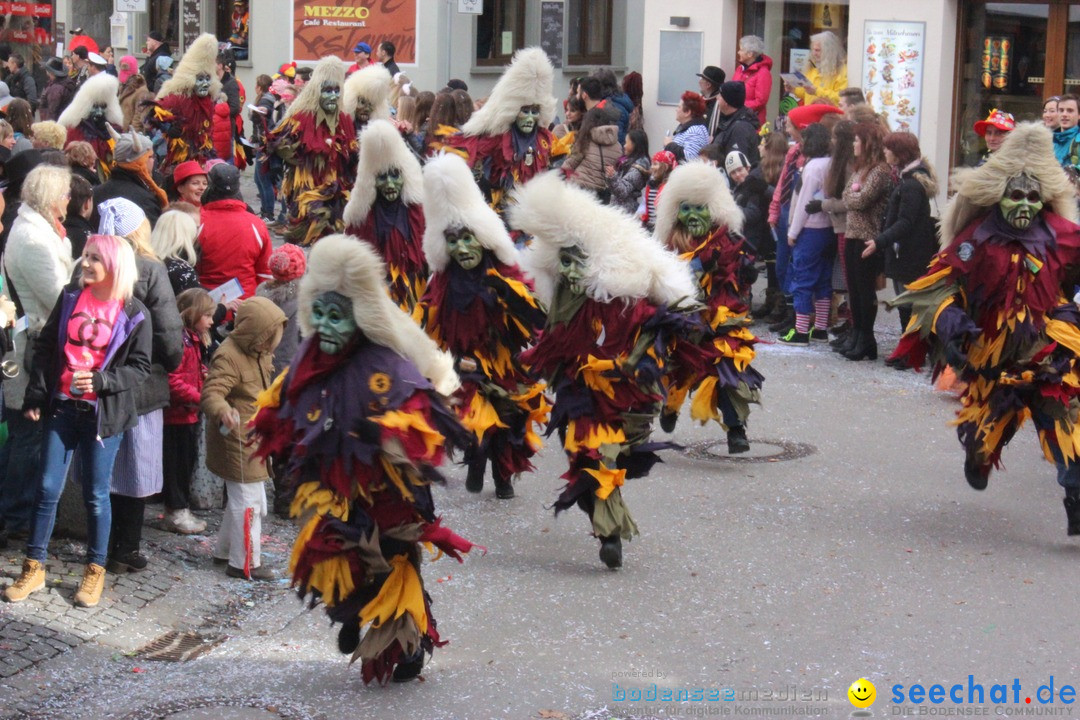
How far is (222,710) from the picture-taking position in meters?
5.71

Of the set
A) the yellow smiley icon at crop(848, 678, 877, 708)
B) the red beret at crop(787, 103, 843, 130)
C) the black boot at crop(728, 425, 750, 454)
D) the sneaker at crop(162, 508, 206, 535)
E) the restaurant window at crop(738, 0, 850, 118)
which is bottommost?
the yellow smiley icon at crop(848, 678, 877, 708)

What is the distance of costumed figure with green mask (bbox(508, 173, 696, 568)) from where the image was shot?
288 inches

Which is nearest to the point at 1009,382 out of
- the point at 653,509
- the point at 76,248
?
the point at 653,509

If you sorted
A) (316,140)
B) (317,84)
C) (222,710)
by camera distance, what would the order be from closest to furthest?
(222,710) → (316,140) → (317,84)

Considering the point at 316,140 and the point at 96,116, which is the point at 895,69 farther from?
the point at 96,116

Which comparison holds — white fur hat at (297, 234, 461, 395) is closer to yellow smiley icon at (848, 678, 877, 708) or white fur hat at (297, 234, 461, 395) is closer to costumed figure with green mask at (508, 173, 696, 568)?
costumed figure with green mask at (508, 173, 696, 568)

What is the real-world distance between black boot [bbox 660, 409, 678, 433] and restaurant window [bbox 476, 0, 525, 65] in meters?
15.5

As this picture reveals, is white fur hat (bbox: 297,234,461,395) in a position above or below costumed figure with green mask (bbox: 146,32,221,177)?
below

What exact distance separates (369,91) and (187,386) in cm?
635

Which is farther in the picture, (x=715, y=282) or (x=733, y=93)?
(x=733, y=93)

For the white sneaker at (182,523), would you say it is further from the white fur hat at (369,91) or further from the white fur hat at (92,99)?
the white fur hat at (92,99)

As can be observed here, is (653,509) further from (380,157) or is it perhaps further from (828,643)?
(380,157)

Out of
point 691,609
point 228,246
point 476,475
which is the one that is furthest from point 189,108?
point 691,609

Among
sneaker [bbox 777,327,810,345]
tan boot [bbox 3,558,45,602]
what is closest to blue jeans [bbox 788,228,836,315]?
sneaker [bbox 777,327,810,345]
